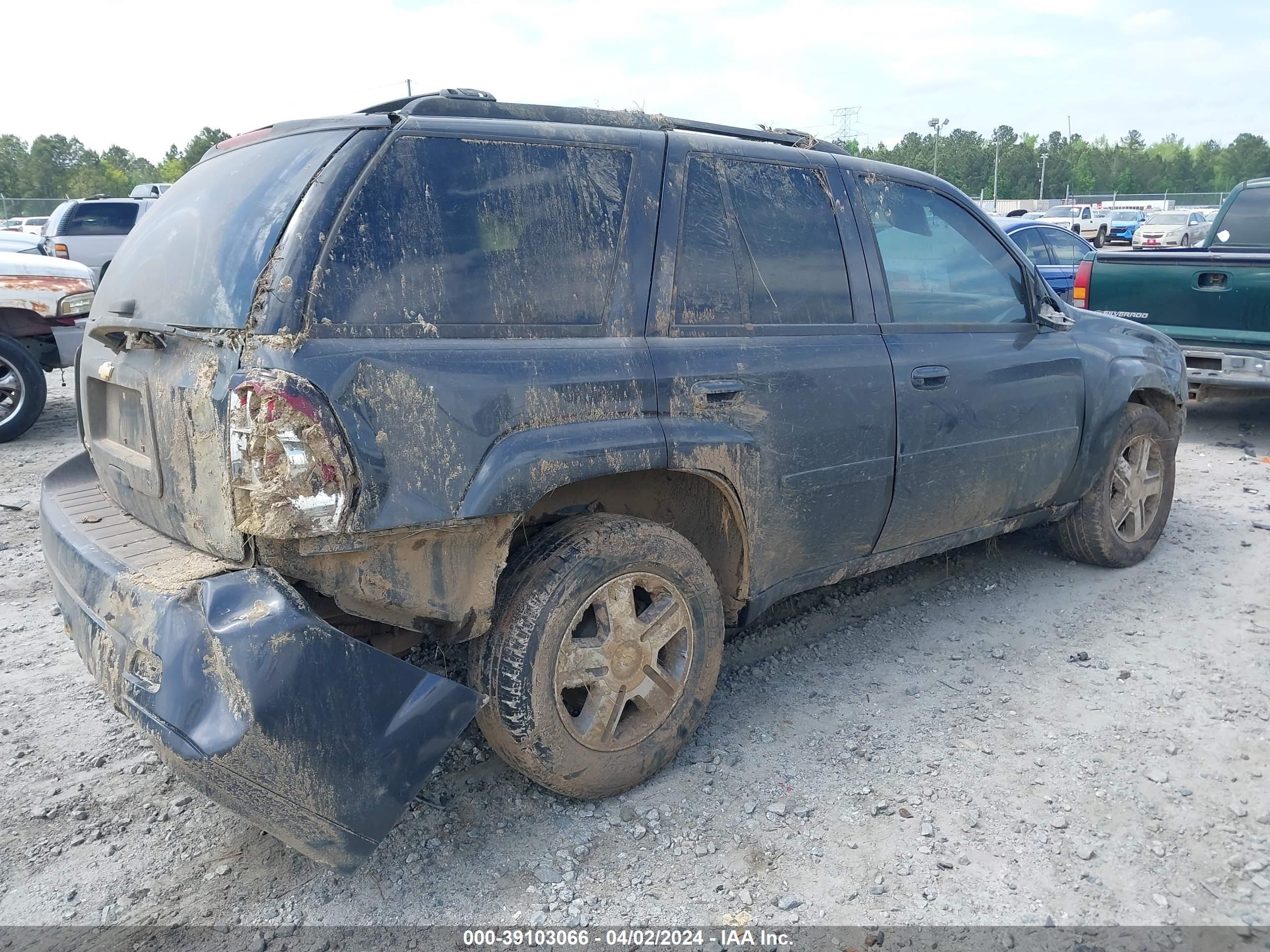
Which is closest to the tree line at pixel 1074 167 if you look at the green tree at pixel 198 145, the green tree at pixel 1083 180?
the green tree at pixel 1083 180

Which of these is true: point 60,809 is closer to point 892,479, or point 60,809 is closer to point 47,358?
point 892,479

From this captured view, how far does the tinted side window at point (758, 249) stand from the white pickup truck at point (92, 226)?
588 inches

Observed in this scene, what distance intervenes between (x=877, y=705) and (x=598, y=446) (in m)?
1.64

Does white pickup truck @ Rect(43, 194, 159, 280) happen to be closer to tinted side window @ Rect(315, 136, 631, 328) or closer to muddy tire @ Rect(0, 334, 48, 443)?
muddy tire @ Rect(0, 334, 48, 443)

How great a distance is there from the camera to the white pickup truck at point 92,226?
607 inches

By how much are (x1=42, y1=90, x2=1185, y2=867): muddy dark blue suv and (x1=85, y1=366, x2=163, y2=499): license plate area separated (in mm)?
14

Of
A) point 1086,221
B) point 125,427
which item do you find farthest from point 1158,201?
point 125,427

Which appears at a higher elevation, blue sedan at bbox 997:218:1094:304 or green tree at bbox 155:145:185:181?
green tree at bbox 155:145:185:181

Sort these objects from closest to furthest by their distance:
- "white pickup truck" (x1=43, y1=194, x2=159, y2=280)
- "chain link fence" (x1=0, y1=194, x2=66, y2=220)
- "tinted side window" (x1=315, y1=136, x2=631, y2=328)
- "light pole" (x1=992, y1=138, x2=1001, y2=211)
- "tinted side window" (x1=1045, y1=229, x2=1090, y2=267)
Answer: "tinted side window" (x1=315, y1=136, x2=631, y2=328) < "tinted side window" (x1=1045, y1=229, x2=1090, y2=267) < "white pickup truck" (x1=43, y1=194, x2=159, y2=280) < "chain link fence" (x1=0, y1=194, x2=66, y2=220) < "light pole" (x1=992, y1=138, x2=1001, y2=211)

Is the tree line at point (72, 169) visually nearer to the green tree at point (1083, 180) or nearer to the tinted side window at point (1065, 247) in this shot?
the tinted side window at point (1065, 247)

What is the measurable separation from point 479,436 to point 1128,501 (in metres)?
3.79

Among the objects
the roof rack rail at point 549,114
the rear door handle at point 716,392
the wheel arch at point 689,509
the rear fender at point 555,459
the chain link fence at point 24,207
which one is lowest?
the wheel arch at point 689,509

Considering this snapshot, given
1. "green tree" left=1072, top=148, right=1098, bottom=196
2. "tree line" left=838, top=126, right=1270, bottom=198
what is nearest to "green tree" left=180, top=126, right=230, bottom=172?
"tree line" left=838, top=126, right=1270, bottom=198

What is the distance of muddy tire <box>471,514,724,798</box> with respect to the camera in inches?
104
